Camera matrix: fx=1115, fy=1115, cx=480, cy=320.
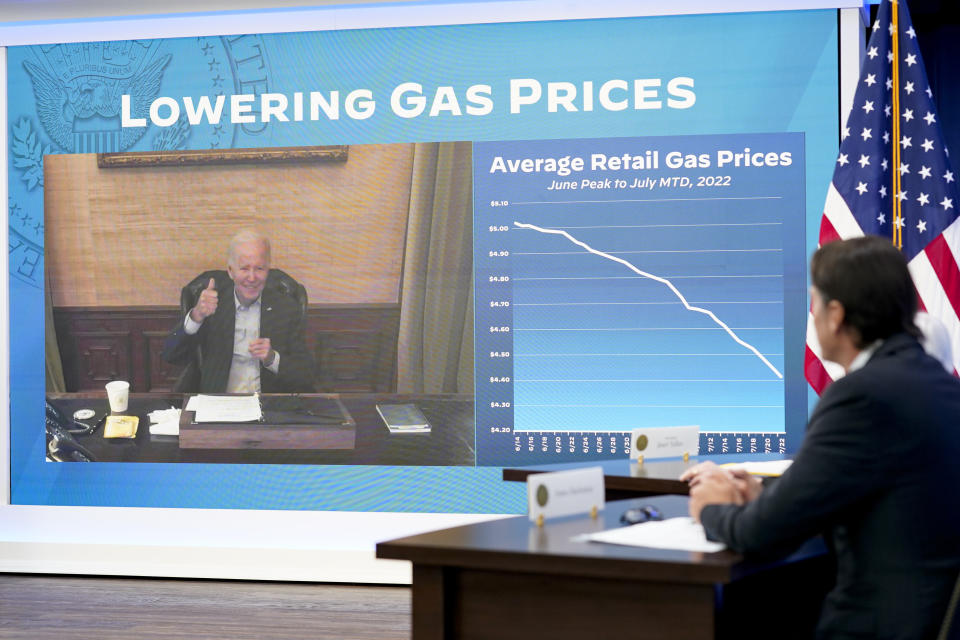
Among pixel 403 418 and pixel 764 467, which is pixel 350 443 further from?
pixel 764 467

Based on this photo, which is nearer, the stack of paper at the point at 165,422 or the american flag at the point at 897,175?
the american flag at the point at 897,175

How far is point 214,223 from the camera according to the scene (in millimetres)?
5477

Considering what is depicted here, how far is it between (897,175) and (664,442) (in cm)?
159

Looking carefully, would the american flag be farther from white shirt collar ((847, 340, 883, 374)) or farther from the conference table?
white shirt collar ((847, 340, 883, 374))

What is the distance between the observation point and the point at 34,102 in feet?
18.6

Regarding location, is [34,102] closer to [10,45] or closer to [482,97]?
[10,45]

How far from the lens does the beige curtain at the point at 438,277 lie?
5293 mm

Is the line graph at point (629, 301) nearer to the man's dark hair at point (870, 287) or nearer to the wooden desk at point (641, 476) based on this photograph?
the wooden desk at point (641, 476)

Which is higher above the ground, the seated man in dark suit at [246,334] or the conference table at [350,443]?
the seated man in dark suit at [246,334]

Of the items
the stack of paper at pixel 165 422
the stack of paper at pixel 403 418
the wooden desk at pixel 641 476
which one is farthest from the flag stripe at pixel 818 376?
the stack of paper at pixel 165 422

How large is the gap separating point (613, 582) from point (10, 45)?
4.86 metres

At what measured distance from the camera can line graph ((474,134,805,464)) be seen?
16.5 feet

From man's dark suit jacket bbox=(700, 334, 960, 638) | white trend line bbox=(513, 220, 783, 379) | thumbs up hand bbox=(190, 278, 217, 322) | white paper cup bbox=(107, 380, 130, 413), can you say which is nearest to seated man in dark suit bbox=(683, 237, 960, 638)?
man's dark suit jacket bbox=(700, 334, 960, 638)

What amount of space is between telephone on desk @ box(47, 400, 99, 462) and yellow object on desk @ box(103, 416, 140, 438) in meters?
0.12
